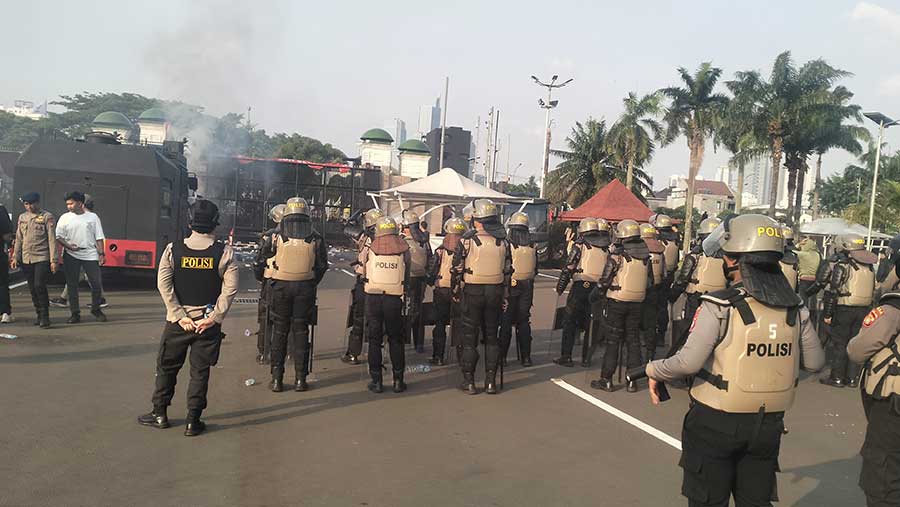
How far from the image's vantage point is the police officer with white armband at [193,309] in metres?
6.27

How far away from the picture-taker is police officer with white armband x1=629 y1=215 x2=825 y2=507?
3.69 m

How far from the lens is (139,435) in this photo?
620cm

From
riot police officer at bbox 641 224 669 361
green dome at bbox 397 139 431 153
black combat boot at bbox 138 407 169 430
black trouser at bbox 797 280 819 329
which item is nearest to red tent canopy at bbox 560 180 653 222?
green dome at bbox 397 139 431 153

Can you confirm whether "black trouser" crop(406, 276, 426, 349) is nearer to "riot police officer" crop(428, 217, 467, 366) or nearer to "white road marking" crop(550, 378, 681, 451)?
"riot police officer" crop(428, 217, 467, 366)

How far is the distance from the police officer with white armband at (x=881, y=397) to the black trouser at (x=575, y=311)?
605 cm

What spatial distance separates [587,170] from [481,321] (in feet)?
133

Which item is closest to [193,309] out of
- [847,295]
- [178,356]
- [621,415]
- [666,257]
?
[178,356]

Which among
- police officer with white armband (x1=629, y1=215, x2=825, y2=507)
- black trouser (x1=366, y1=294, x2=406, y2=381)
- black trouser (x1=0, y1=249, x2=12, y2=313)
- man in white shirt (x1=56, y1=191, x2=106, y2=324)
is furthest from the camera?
man in white shirt (x1=56, y1=191, x2=106, y2=324)

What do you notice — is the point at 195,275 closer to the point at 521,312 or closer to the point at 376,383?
the point at 376,383

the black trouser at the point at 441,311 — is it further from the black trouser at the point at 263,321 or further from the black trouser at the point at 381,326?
the black trouser at the point at 263,321

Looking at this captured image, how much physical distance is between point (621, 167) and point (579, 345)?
36696mm

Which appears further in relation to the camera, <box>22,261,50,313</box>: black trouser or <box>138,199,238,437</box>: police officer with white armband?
<box>22,261,50,313</box>: black trouser

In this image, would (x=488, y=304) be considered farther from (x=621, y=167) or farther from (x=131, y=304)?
(x=621, y=167)

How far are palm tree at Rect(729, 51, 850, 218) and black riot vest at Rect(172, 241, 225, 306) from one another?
3750cm
